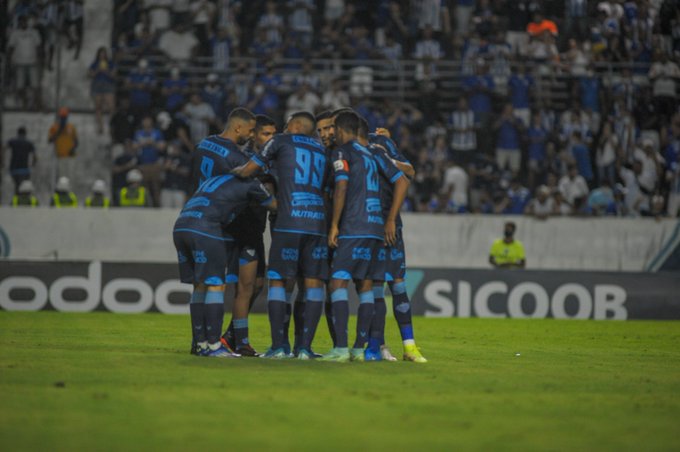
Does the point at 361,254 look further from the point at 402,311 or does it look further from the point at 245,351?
the point at 245,351

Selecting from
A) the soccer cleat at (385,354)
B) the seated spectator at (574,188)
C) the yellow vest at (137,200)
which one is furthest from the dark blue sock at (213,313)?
the seated spectator at (574,188)

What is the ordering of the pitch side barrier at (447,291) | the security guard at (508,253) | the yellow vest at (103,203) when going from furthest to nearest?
the yellow vest at (103,203), the security guard at (508,253), the pitch side barrier at (447,291)

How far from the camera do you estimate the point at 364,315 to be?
10250mm

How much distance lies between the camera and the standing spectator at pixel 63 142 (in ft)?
77.5

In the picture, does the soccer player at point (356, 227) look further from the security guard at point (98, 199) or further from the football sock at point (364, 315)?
the security guard at point (98, 199)

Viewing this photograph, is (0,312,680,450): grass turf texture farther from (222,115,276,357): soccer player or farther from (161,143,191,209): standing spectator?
(161,143,191,209): standing spectator

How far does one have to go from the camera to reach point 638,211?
23250 mm

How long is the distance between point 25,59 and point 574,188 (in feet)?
41.6

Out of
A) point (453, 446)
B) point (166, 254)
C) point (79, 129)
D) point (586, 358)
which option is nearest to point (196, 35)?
point (79, 129)

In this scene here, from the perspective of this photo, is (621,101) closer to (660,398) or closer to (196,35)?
(196,35)

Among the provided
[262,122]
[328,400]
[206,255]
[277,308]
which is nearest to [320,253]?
[277,308]

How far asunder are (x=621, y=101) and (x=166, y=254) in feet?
35.6

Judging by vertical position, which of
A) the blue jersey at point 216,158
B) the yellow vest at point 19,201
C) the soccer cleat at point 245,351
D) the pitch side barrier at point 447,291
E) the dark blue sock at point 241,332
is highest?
the blue jersey at point 216,158

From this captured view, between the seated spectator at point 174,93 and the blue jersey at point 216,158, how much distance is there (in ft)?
44.9
